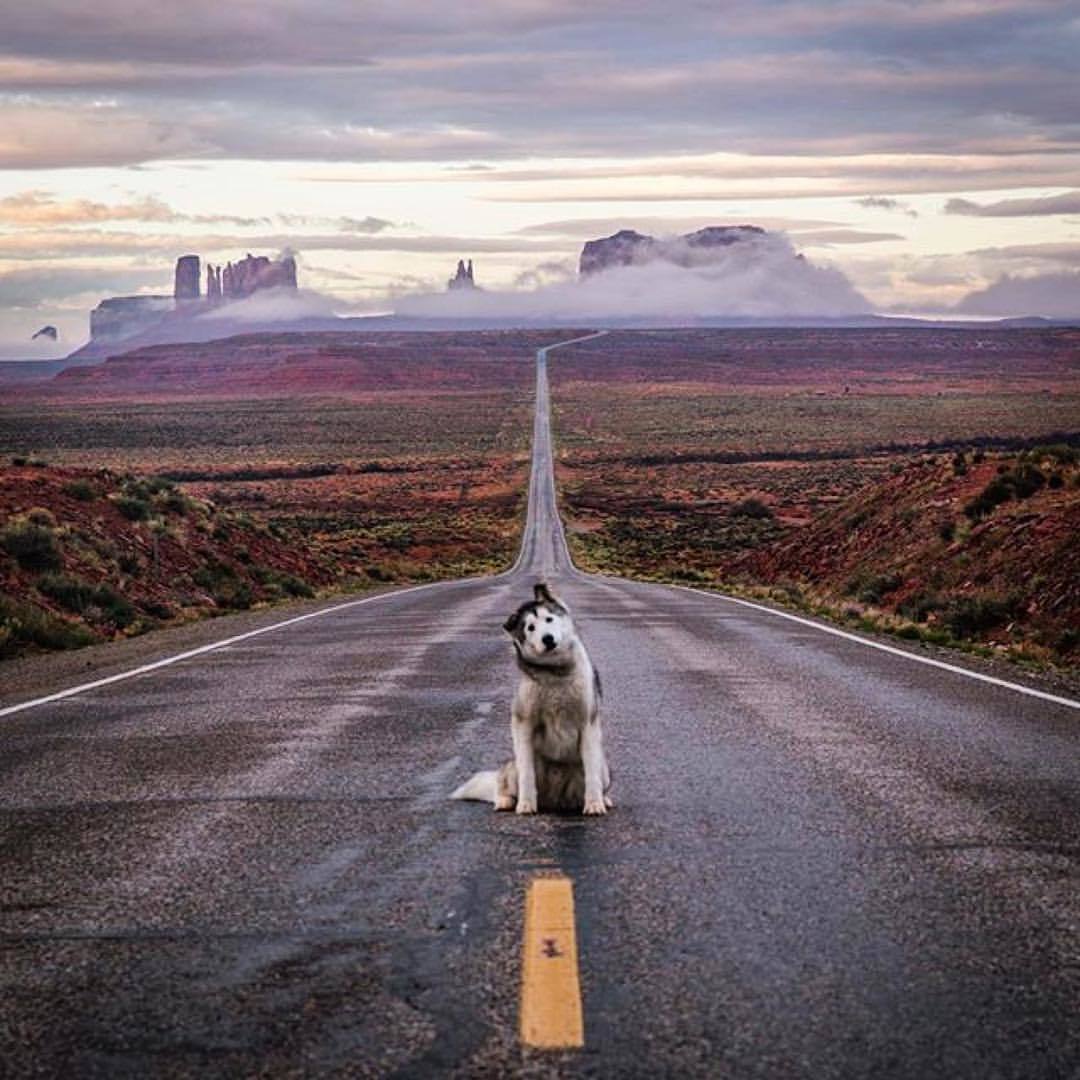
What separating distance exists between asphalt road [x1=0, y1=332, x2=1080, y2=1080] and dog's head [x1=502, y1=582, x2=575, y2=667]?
0.78 metres

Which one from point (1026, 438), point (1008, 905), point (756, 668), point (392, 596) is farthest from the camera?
point (1026, 438)

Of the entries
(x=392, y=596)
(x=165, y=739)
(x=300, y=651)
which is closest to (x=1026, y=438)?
(x=392, y=596)

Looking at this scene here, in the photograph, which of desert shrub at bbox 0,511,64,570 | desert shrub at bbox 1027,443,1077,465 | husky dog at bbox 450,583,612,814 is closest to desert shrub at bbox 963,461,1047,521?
desert shrub at bbox 1027,443,1077,465

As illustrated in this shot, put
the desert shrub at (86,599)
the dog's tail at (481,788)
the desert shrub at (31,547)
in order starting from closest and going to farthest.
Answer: the dog's tail at (481,788) → the desert shrub at (86,599) → the desert shrub at (31,547)

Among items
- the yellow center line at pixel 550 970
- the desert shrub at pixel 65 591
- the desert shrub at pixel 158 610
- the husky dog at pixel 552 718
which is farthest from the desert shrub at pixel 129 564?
the yellow center line at pixel 550 970

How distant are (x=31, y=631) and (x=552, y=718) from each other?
13812 millimetres

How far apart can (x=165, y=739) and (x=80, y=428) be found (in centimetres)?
12635

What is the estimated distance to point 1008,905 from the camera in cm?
575

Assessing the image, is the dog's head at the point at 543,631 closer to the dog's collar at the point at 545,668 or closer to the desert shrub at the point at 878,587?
the dog's collar at the point at 545,668

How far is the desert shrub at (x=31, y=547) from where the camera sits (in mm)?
24125

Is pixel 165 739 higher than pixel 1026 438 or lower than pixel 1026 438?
higher

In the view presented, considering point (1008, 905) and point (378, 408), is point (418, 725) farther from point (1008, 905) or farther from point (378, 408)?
point (378, 408)

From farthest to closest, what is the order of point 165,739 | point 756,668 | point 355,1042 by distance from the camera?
point 756,668
point 165,739
point 355,1042

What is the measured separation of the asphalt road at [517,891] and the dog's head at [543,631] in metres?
0.78
